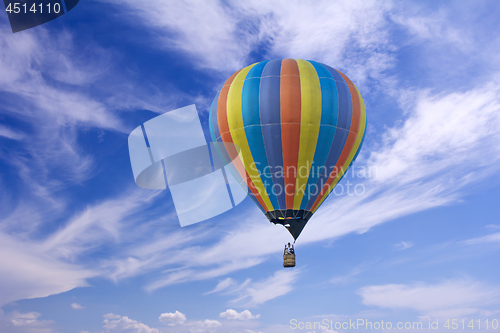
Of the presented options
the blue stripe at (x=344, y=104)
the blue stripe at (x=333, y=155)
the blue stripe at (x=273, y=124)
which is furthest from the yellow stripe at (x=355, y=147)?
the blue stripe at (x=273, y=124)

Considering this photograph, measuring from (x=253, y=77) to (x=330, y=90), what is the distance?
384 centimetres

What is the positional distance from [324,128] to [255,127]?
3.30 m

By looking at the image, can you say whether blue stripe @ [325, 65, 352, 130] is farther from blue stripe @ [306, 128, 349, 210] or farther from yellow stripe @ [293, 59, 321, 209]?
yellow stripe @ [293, 59, 321, 209]

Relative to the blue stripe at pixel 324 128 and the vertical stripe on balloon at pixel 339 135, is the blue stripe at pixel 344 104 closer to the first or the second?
the vertical stripe on balloon at pixel 339 135

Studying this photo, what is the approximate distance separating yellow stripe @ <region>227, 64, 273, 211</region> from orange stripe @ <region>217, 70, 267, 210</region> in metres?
0.23

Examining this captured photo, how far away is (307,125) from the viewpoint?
80.0ft

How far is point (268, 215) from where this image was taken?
2578cm

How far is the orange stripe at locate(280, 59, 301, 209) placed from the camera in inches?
960

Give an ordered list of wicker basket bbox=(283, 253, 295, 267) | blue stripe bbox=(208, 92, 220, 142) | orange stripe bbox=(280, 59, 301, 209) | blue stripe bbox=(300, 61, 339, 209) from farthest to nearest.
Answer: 1. blue stripe bbox=(208, 92, 220, 142)
2. wicker basket bbox=(283, 253, 295, 267)
3. blue stripe bbox=(300, 61, 339, 209)
4. orange stripe bbox=(280, 59, 301, 209)

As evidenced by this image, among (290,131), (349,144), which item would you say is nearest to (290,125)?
(290,131)

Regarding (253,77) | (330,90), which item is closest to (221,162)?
(253,77)

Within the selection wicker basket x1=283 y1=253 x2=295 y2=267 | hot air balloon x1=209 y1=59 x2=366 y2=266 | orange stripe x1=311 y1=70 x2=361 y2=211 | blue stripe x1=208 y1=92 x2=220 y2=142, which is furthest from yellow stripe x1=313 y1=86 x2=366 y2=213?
blue stripe x1=208 y1=92 x2=220 y2=142

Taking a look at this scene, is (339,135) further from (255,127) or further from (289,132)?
(255,127)

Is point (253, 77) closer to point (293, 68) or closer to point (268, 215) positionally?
point (293, 68)
